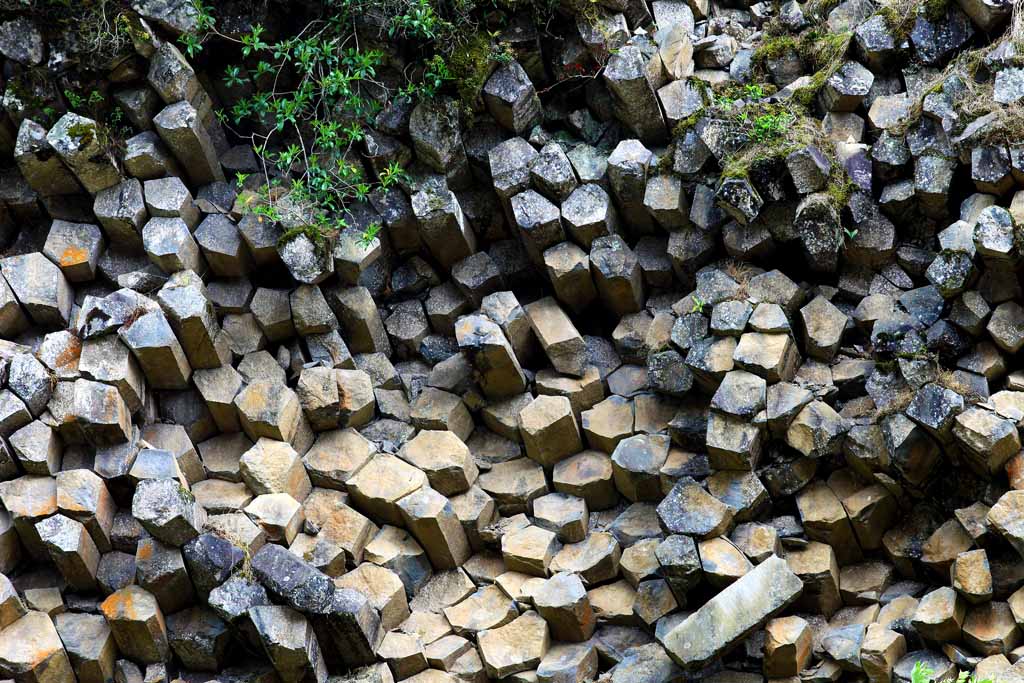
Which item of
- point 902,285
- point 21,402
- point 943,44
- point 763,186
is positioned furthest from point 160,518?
point 943,44

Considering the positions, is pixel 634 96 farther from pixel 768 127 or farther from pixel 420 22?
pixel 420 22

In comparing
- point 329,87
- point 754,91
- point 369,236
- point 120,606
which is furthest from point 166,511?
point 754,91

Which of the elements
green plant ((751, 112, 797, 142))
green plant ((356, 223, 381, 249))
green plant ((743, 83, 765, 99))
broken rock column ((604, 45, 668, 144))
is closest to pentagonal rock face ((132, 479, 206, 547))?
green plant ((356, 223, 381, 249))

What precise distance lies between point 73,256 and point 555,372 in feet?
11.1

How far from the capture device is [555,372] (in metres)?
8.64

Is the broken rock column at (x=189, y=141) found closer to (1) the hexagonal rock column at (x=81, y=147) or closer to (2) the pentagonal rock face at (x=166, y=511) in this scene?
(1) the hexagonal rock column at (x=81, y=147)

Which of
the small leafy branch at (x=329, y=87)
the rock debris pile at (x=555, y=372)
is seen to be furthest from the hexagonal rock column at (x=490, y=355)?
the small leafy branch at (x=329, y=87)

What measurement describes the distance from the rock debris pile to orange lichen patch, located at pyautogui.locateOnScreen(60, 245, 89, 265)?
0.09 metres

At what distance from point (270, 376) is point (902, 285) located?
13.8ft

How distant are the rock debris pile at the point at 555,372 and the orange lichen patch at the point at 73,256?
95mm

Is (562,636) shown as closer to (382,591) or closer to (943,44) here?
(382,591)


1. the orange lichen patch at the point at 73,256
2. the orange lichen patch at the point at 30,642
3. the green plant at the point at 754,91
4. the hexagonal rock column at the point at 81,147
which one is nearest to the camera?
the orange lichen patch at the point at 30,642

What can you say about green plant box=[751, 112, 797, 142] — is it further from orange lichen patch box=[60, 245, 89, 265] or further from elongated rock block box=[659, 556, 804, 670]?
orange lichen patch box=[60, 245, 89, 265]

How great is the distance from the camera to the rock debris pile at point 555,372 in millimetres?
7426
